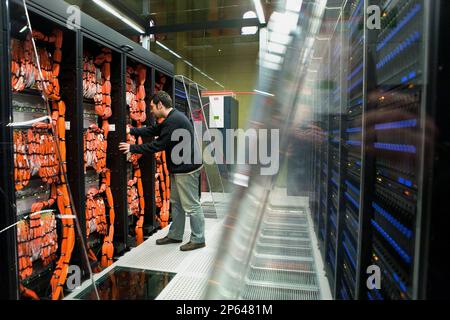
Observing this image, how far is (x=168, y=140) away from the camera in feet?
10.5

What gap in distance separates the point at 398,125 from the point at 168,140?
2486 mm

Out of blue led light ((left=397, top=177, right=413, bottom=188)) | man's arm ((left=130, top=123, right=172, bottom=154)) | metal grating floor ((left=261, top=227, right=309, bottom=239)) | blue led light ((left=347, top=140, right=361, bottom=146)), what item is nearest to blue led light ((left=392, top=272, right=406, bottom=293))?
blue led light ((left=397, top=177, right=413, bottom=188))

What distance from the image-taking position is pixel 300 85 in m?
1.42

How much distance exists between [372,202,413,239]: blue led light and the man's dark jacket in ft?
7.49

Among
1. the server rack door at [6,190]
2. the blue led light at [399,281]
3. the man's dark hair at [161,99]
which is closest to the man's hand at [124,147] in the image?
the man's dark hair at [161,99]

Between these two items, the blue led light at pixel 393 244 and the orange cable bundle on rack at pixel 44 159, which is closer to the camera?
the blue led light at pixel 393 244

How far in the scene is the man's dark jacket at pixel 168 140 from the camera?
10.5ft

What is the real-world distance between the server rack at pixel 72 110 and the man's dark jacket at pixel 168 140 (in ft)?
0.72

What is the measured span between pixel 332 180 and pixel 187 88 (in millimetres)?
3454

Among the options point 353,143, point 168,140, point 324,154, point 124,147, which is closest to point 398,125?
point 353,143

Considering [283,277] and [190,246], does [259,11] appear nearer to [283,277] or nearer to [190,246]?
[190,246]

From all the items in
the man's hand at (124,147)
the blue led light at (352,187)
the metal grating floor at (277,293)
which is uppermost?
the man's hand at (124,147)

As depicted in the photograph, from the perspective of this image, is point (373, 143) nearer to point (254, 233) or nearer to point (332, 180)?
point (254, 233)

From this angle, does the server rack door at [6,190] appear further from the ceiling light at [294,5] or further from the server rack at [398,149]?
the server rack at [398,149]
